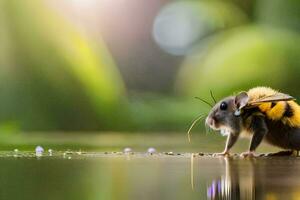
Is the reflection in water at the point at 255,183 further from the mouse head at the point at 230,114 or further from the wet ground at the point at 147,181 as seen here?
the mouse head at the point at 230,114

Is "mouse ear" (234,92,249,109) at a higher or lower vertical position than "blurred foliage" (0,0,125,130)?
lower

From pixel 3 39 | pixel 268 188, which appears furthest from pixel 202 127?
pixel 268 188

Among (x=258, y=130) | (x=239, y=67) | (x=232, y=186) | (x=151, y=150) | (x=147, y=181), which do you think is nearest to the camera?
(x=232, y=186)

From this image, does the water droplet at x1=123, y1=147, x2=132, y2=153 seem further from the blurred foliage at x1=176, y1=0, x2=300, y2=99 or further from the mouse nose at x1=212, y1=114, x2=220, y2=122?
the mouse nose at x1=212, y1=114, x2=220, y2=122

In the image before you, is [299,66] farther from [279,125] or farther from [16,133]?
[16,133]

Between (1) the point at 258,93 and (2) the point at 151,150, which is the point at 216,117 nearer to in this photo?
Answer: (1) the point at 258,93

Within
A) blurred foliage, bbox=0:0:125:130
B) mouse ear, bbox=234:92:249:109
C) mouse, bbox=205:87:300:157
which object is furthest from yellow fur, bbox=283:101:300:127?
blurred foliage, bbox=0:0:125:130

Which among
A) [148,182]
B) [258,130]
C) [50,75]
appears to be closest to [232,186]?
[148,182]
